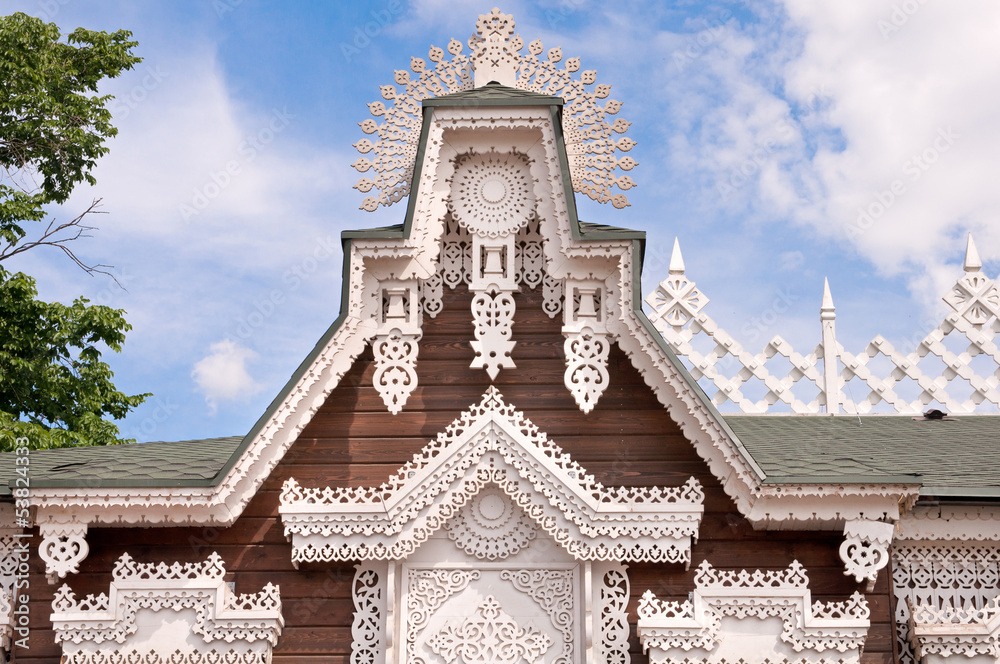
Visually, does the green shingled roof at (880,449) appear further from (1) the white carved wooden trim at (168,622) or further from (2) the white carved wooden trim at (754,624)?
(1) the white carved wooden trim at (168,622)

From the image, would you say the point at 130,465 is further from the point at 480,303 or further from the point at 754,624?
the point at 754,624

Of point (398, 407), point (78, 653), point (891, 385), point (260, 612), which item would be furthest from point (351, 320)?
point (891, 385)

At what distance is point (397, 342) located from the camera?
9.73 meters

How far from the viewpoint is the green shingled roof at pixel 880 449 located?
8.79m

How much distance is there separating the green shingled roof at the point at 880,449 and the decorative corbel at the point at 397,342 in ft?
9.93

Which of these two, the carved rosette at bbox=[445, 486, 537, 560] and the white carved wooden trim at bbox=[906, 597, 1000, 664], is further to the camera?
the carved rosette at bbox=[445, 486, 537, 560]

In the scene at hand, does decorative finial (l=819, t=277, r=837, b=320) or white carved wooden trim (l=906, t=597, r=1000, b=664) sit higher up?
decorative finial (l=819, t=277, r=837, b=320)

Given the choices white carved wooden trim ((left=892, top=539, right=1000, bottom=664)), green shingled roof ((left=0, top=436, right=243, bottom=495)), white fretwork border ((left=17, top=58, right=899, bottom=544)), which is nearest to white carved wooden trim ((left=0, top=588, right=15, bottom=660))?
white fretwork border ((left=17, top=58, right=899, bottom=544))

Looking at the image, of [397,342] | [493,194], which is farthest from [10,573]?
[493,194]

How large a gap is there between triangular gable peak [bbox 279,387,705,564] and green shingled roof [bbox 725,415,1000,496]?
1000 millimetres

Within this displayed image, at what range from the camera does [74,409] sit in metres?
19.2

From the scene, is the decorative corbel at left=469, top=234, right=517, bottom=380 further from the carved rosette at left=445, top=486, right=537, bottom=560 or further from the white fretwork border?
the carved rosette at left=445, top=486, right=537, bottom=560

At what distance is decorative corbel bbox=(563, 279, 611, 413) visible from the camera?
30.9ft

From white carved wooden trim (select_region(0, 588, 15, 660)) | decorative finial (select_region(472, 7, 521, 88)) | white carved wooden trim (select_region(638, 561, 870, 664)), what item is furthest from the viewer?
decorative finial (select_region(472, 7, 521, 88))
